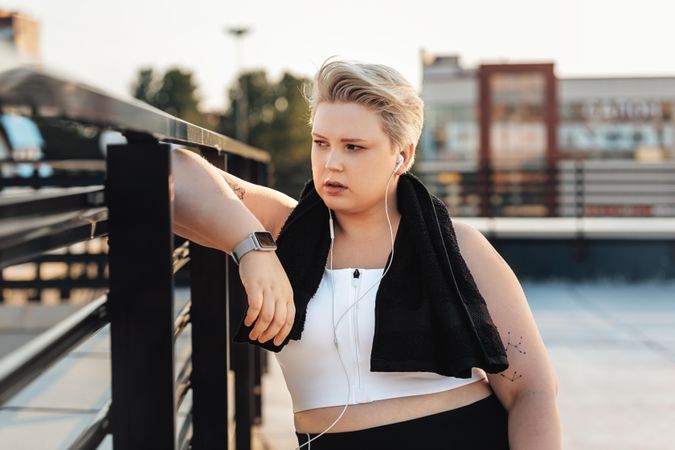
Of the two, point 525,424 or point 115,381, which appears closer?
point 115,381

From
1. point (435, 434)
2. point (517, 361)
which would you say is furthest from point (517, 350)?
point (435, 434)

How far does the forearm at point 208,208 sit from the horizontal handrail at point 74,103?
1.12 ft

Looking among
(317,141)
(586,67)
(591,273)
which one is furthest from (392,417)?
(586,67)

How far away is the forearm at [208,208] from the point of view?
1560 mm

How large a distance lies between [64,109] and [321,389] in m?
1.12

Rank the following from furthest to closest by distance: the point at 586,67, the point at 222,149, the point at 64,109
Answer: the point at 586,67
the point at 222,149
the point at 64,109

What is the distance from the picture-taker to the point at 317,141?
5.93 feet

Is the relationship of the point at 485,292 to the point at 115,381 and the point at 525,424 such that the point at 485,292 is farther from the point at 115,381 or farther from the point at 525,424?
the point at 115,381

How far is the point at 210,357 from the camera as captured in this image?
1.98 metres

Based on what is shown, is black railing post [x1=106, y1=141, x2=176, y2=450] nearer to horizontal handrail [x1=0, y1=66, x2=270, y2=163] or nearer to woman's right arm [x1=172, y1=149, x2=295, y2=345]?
horizontal handrail [x1=0, y1=66, x2=270, y2=163]

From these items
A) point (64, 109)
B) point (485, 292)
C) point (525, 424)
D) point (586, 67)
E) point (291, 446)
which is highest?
point (586, 67)

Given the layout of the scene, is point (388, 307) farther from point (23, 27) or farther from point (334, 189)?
point (23, 27)

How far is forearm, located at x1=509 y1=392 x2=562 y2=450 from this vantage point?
70.1 inches

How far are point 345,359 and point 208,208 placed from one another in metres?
0.43
